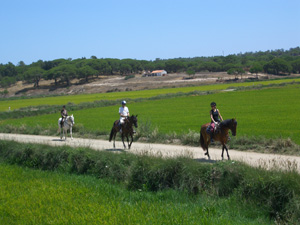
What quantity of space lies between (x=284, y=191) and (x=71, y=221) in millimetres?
6025

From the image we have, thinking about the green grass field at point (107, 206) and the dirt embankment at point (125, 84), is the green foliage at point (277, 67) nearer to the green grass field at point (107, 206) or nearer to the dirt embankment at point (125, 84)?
the dirt embankment at point (125, 84)

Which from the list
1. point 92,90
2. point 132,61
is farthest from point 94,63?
point 92,90

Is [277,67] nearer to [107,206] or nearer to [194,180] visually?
[194,180]

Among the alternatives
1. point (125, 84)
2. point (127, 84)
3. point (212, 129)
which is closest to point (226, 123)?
point (212, 129)

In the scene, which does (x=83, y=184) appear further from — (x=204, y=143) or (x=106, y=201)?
(x=204, y=143)

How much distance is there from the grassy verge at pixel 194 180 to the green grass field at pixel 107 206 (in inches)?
2.4

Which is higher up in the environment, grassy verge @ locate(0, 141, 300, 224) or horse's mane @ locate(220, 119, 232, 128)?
horse's mane @ locate(220, 119, 232, 128)

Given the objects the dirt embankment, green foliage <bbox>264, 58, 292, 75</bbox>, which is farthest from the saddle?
green foliage <bbox>264, 58, 292, 75</bbox>

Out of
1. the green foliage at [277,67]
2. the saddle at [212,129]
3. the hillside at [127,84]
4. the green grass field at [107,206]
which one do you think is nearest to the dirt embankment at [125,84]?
the hillside at [127,84]

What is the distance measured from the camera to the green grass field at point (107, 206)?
9687mm

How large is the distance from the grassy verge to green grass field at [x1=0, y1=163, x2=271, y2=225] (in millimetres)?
61

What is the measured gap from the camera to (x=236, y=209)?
1020 centimetres

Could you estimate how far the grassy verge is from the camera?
9.91 meters

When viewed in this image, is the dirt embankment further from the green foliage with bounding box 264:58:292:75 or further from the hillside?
the green foliage with bounding box 264:58:292:75
